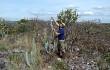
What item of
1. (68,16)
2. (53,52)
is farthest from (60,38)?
(68,16)

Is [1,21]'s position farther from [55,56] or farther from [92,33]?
[55,56]

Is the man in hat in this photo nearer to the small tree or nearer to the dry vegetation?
the dry vegetation

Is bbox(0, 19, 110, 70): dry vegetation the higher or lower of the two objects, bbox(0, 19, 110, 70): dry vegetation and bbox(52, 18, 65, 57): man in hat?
the lower

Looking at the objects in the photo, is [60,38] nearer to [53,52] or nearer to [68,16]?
[53,52]

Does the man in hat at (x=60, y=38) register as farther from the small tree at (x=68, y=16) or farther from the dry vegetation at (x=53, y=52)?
the small tree at (x=68, y=16)

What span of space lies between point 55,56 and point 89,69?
2.30 m

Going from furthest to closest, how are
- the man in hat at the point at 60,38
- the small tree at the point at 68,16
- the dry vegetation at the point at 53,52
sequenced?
the small tree at the point at 68,16 → the man in hat at the point at 60,38 → the dry vegetation at the point at 53,52

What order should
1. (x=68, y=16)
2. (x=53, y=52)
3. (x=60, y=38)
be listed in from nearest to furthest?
(x=60, y=38) < (x=53, y=52) < (x=68, y=16)

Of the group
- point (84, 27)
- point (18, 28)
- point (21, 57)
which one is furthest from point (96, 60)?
point (18, 28)

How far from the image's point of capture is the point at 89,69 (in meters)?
11.8

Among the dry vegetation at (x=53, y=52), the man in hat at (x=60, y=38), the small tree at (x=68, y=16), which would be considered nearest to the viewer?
the dry vegetation at (x=53, y=52)

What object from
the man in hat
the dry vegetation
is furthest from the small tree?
the man in hat

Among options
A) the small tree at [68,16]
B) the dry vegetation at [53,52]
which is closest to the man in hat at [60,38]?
the dry vegetation at [53,52]

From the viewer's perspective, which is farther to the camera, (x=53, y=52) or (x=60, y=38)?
(x=53, y=52)
